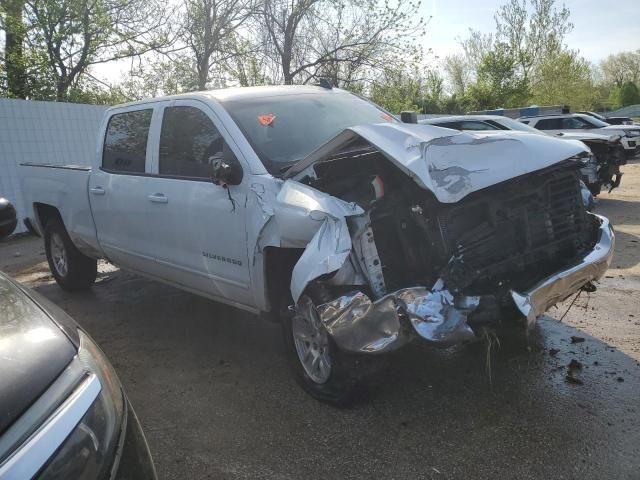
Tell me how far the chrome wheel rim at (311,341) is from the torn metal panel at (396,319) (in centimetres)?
24

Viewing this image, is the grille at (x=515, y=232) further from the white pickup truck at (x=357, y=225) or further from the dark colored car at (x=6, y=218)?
the dark colored car at (x=6, y=218)

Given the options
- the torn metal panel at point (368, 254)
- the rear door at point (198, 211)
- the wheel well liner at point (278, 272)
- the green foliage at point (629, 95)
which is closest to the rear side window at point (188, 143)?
the rear door at point (198, 211)

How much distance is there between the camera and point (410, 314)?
2814 millimetres

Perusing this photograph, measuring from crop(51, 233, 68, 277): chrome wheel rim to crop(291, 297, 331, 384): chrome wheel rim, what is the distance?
3781mm

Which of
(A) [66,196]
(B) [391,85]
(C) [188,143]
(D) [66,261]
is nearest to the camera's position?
(C) [188,143]

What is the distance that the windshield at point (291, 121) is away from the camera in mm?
3818

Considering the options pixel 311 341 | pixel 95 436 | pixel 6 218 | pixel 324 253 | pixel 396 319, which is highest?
pixel 6 218

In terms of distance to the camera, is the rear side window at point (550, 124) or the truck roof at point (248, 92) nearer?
the truck roof at point (248, 92)

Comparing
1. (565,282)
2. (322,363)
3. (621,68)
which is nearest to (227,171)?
(322,363)

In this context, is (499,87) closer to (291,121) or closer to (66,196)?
(66,196)

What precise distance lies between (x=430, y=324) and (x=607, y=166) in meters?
9.08

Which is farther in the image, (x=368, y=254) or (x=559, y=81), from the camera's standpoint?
(x=559, y=81)

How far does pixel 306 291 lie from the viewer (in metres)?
3.22

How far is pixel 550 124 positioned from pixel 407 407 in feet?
48.9
